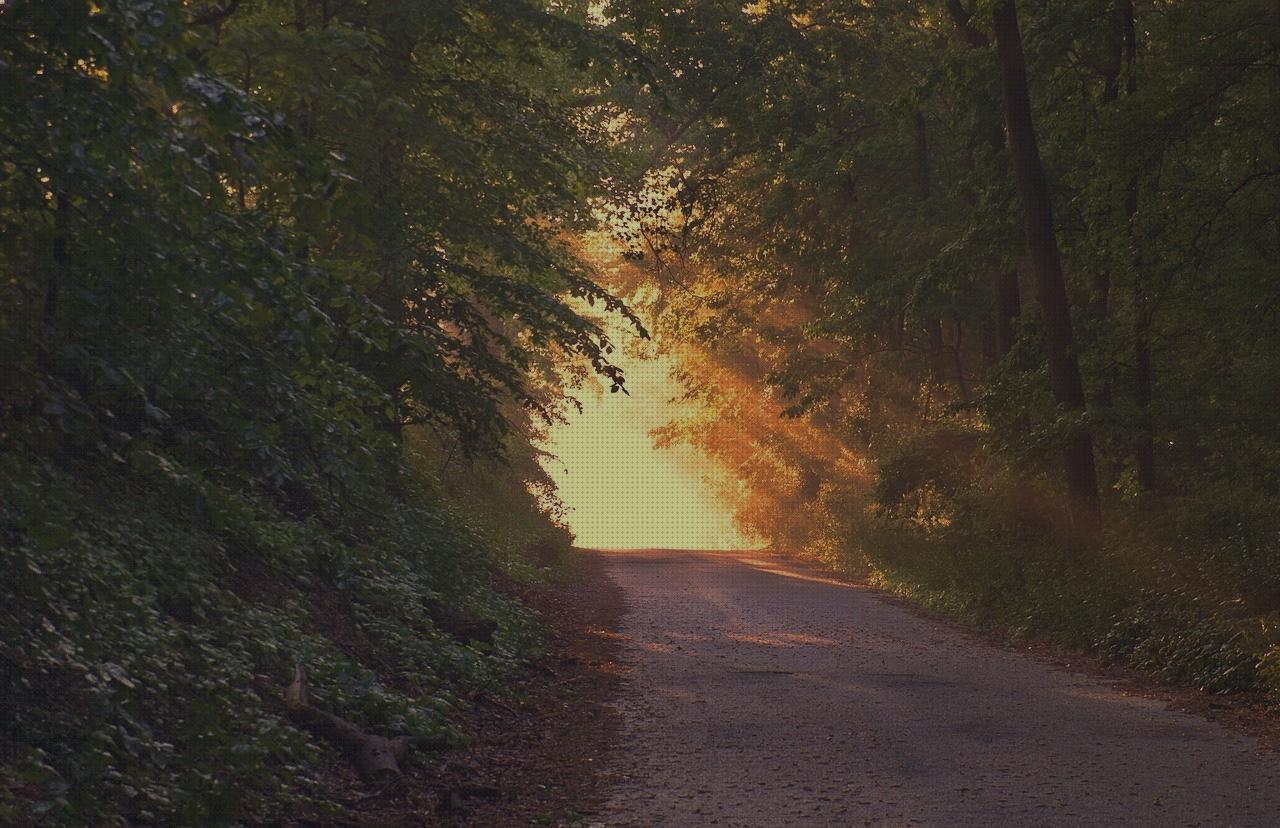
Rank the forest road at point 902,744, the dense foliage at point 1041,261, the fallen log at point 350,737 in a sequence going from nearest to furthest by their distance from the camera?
the forest road at point 902,744
the fallen log at point 350,737
the dense foliage at point 1041,261

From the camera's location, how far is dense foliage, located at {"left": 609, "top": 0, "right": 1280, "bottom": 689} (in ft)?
47.5

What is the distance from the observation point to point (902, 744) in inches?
375

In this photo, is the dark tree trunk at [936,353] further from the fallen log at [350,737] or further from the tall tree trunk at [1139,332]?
the fallen log at [350,737]

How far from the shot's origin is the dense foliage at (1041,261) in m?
14.5

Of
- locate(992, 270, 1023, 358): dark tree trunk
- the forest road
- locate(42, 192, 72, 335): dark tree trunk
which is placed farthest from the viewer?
locate(992, 270, 1023, 358): dark tree trunk

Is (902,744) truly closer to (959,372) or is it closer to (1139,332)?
(1139,332)

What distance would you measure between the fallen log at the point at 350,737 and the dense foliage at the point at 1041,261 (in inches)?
289

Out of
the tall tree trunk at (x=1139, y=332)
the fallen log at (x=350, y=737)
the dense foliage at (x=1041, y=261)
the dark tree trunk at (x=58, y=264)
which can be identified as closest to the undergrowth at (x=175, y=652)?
the fallen log at (x=350, y=737)

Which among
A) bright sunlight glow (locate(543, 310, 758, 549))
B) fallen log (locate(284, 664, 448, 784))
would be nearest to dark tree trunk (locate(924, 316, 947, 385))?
bright sunlight glow (locate(543, 310, 758, 549))

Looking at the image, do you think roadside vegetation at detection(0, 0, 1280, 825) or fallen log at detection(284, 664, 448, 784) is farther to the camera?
fallen log at detection(284, 664, 448, 784)

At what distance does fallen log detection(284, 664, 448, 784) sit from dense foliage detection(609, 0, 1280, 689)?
7330 millimetres

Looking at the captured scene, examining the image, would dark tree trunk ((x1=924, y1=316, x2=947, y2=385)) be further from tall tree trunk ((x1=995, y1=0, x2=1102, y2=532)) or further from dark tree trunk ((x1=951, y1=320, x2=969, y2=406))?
tall tree trunk ((x1=995, y1=0, x2=1102, y2=532))

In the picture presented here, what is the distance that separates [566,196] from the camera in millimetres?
15383

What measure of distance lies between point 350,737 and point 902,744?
4.10m
